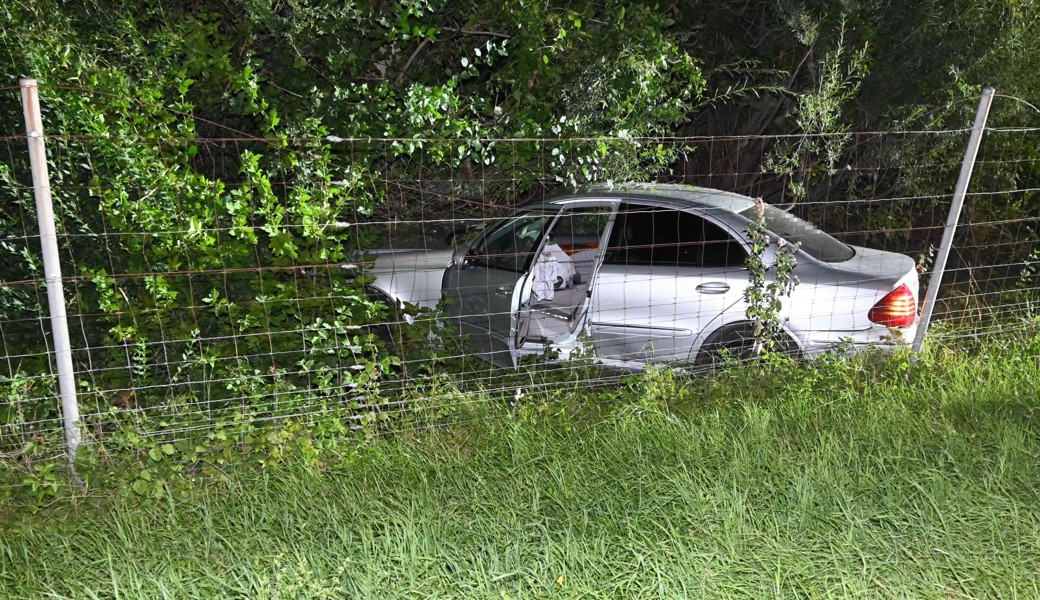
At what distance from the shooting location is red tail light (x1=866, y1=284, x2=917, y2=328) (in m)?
5.29

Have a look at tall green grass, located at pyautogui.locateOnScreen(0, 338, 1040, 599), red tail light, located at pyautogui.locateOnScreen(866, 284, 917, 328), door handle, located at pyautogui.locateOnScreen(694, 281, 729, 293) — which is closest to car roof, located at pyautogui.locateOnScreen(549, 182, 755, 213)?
door handle, located at pyautogui.locateOnScreen(694, 281, 729, 293)

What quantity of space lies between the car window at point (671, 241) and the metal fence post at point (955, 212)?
124cm

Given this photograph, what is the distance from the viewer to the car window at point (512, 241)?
5.96 m

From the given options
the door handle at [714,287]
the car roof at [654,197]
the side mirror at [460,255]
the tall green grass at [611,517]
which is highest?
the car roof at [654,197]

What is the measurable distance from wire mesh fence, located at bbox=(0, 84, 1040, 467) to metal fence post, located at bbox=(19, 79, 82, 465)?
0.53ft

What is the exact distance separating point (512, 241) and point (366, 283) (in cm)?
187

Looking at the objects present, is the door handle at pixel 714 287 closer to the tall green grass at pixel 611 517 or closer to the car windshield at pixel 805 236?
the car windshield at pixel 805 236

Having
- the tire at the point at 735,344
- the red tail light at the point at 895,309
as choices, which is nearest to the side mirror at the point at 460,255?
the tire at the point at 735,344

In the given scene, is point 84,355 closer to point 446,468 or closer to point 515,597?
point 446,468

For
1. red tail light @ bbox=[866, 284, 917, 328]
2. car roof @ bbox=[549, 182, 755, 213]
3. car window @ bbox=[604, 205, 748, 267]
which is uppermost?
car roof @ bbox=[549, 182, 755, 213]

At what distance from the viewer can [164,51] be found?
15.7ft

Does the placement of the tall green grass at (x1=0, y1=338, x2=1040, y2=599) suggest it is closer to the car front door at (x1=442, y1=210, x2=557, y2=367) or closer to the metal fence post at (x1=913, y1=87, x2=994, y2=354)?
the metal fence post at (x1=913, y1=87, x2=994, y2=354)

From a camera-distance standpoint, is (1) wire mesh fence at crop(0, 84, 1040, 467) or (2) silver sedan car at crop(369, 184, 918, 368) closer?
(1) wire mesh fence at crop(0, 84, 1040, 467)

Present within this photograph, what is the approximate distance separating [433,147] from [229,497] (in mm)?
2235
